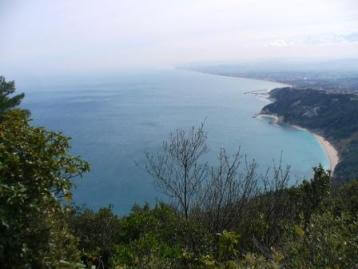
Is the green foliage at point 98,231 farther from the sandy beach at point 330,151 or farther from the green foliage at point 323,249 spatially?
the sandy beach at point 330,151

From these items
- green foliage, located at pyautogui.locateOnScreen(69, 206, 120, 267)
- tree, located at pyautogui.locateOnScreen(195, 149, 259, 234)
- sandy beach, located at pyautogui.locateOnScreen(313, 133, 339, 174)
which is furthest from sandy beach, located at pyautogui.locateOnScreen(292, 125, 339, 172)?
green foliage, located at pyautogui.locateOnScreen(69, 206, 120, 267)

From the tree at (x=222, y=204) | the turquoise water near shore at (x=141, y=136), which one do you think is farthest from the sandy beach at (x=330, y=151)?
the tree at (x=222, y=204)

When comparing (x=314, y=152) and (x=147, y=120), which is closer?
(x=314, y=152)

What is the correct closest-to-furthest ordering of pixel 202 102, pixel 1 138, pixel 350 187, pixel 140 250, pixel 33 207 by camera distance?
pixel 33 207
pixel 1 138
pixel 140 250
pixel 350 187
pixel 202 102

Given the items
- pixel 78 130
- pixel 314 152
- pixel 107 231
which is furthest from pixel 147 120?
pixel 107 231

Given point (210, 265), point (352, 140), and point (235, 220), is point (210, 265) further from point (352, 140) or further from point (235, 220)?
point (352, 140)

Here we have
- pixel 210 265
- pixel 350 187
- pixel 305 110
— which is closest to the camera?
pixel 210 265

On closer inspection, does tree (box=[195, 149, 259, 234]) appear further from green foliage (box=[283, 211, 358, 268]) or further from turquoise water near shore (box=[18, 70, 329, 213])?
turquoise water near shore (box=[18, 70, 329, 213])

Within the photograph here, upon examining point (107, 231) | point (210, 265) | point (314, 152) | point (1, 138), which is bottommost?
point (314, 152)
